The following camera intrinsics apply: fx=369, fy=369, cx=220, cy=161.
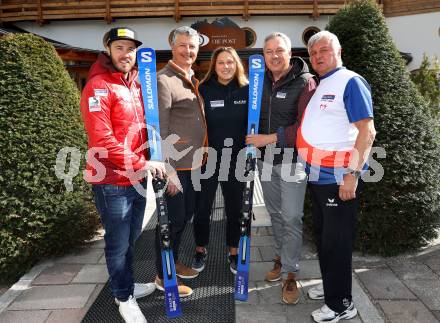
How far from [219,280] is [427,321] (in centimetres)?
159

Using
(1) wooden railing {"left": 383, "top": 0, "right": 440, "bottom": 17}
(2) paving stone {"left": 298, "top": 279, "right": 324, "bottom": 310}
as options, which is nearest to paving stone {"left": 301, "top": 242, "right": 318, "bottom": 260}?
(2) paving stone {"left": 298, "top": 279, "right": 324, "bottom": 310}

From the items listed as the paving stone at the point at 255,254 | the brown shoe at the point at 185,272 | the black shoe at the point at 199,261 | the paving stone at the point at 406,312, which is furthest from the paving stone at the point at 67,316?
the paving stone at the point at 406,312

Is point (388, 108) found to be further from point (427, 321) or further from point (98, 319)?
point (98, 319)

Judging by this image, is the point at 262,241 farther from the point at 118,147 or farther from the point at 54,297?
the point at 118,147

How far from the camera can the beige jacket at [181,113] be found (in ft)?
8.89

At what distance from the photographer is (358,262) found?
3480 mm

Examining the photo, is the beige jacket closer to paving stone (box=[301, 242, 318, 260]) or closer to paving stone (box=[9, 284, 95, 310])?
paving stone (box=[9, 284, 95, 310])

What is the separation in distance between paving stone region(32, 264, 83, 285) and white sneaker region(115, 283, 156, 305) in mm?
722

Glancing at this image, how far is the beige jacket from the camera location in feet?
8.89

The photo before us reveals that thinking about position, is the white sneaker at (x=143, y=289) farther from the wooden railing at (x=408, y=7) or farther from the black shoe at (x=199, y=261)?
the wooden railing at (x=408, y=7)

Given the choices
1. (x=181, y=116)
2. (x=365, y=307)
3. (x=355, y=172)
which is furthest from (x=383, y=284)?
(x=181, y=116)

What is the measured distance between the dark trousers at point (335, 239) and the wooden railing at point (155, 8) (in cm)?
1055

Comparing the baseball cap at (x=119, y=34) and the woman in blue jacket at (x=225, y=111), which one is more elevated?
the baseball cap at (x=119, y=34)

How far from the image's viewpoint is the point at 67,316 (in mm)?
2754
